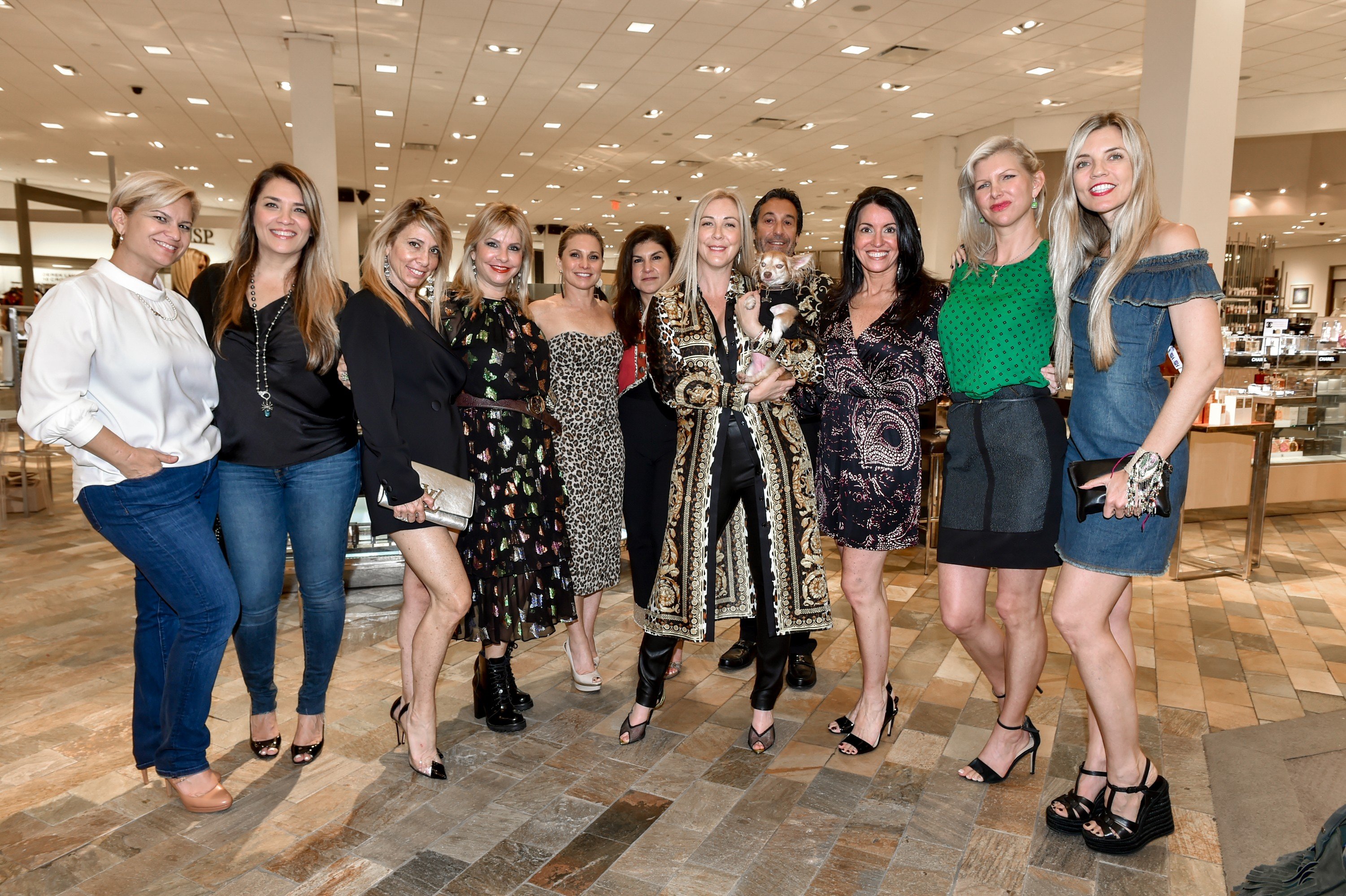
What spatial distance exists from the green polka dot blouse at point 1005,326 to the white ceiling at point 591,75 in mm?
6422

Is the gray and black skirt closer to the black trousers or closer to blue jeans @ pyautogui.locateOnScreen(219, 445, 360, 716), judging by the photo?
the black trousers

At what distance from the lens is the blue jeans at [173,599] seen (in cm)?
230

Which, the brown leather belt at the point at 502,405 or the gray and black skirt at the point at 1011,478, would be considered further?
the brown leather belt at the point at 502,405

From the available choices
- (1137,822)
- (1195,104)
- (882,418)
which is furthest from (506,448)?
(1195,104)

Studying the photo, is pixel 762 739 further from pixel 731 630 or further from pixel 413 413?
pixel 413 413

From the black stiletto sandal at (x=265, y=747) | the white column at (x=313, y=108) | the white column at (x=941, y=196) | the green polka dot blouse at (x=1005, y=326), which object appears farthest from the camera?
the white column at (x=941, y=196)

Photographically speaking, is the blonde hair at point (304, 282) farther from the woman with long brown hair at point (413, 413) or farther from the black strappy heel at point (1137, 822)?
the black strappy heel at point (1137, 822)

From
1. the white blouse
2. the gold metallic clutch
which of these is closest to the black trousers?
the gold metallic clutch

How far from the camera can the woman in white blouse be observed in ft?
7.11

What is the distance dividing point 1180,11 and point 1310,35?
387cm

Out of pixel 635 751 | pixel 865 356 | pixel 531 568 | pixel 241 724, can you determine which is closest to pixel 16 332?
pixel 241 724

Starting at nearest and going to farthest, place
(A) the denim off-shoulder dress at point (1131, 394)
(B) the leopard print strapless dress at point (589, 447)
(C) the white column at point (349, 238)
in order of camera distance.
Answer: (A) the denim off-shoulder dress at point (1131, 394) < (B) the leopard print strapless dress at point (589, 447) < (C) the white column at point (349, 238)

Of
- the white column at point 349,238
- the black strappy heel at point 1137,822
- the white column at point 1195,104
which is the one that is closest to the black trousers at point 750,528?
the black strappy heel at point 1137,822

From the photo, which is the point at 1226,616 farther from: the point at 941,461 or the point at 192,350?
the point at 192,350
